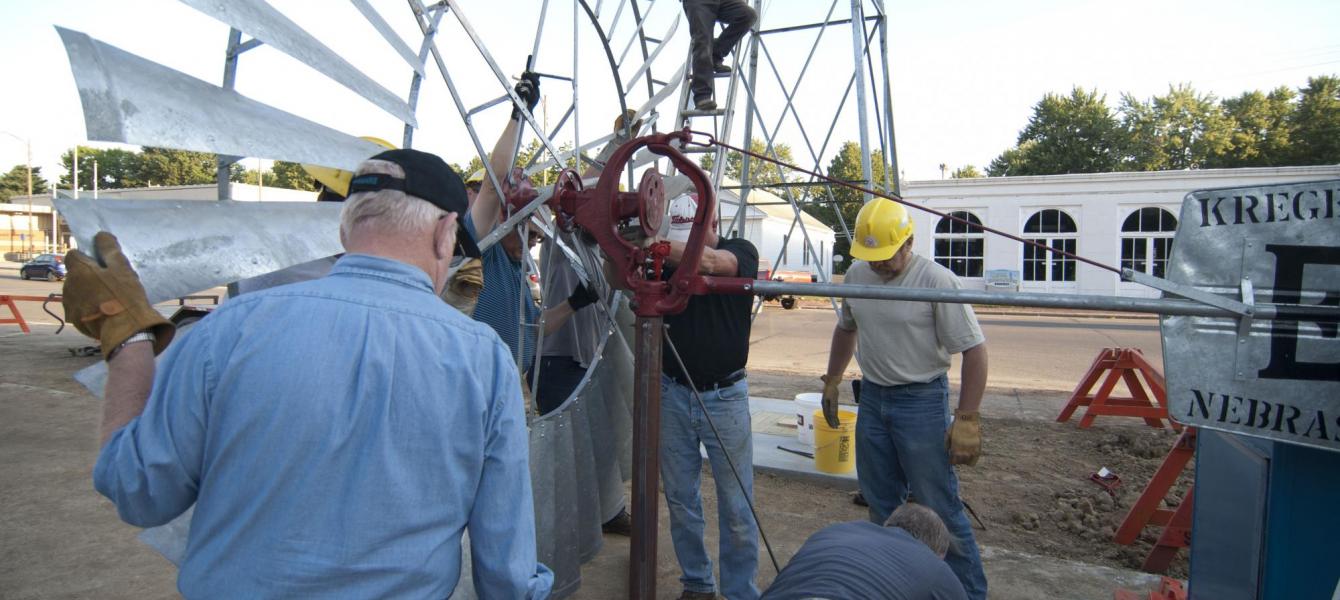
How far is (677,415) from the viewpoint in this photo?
319cm

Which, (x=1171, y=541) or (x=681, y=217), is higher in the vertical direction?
(x=681, y=217)

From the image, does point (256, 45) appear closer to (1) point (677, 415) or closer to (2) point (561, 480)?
(2) point (561, 480)

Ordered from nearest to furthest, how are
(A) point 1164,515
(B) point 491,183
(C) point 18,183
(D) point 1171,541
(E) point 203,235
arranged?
(E) point 203,235 → (B) point 491,183 → (D) point 1171,541 → (A) point 1164,515 → (C) point 18,183

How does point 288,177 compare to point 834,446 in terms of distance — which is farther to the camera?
point 288,177

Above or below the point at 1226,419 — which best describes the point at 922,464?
below

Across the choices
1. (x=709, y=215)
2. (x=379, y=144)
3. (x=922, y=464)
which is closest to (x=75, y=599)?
(x=379, y=144)

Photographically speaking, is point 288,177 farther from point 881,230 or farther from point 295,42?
point 295,42

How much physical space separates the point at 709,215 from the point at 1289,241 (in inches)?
57.0

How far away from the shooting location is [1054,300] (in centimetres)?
166

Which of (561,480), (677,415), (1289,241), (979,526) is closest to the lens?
(1289,241)

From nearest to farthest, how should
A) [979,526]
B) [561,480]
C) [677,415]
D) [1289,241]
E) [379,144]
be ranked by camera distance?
[1289,241] < [379,144] < [561,480] < [677,415] < [979,526]

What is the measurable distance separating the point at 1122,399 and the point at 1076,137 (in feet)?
134

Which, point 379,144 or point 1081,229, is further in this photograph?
point 1081,229

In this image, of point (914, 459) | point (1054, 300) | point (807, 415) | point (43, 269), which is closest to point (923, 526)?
point (1054, 300)
